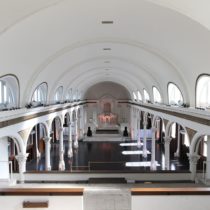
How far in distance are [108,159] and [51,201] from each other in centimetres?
1698

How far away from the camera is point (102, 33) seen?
11.5 meters

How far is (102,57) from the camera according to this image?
17859 millimetres

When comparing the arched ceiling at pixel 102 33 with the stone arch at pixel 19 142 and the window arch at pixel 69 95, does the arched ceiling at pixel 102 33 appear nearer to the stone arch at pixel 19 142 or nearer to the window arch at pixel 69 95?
the stone arch at pixel 19 142

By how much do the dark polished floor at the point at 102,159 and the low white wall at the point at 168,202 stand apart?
10.3m

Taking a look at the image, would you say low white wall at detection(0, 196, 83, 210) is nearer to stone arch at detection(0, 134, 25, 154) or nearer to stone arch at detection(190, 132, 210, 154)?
stone arch at detection(0, 134, 25, 154)

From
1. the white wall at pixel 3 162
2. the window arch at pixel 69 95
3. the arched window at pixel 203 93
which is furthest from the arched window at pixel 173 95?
the window arch at pixel 69 95

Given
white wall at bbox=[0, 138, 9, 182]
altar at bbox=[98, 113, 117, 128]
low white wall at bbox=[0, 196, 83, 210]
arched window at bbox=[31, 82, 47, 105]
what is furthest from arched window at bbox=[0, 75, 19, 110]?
altar at bbox=[98, 113, 117, 128]

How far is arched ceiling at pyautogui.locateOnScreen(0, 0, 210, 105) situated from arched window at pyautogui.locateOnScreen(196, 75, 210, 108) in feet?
1.03

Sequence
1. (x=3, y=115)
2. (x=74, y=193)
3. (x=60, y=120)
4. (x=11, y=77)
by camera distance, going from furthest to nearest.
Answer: (x=60, y=120) → (x=11, y=77) → (x=3, y=115) → (x=74, y=193)

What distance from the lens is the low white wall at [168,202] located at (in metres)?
7.31

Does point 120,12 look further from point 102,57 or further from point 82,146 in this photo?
point 82,146

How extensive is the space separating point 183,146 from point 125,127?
13983 mm

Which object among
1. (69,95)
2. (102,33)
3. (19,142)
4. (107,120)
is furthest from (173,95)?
(107,120)

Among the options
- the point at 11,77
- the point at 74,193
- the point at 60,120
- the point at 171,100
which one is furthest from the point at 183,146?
the point at 74,193
